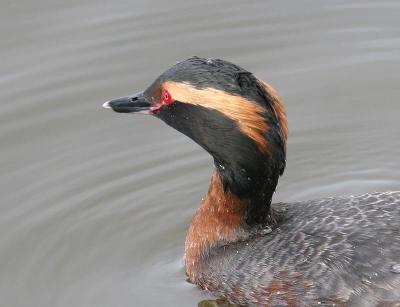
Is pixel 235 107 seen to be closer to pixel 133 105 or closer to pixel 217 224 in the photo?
pixel 133 105

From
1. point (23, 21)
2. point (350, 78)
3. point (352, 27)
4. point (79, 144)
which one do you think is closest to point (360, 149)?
point (350, 78)

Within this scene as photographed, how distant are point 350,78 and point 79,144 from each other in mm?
3508

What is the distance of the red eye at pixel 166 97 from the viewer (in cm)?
1011

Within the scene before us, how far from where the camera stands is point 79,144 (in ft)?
42.3

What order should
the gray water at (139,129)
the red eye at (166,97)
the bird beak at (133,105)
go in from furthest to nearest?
the gray water at (139,129) → the bird beak at (133,105) → the red eye at (166,97)

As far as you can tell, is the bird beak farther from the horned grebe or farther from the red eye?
the red eye

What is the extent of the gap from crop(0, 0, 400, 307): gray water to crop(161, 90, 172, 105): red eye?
6.34 ft

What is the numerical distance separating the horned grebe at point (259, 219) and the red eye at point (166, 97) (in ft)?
0.07

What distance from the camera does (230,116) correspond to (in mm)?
9656

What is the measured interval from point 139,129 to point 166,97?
118 inches

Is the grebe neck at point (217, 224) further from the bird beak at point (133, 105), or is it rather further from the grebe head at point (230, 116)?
the bird beak at point (133, 105)

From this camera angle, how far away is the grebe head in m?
9.59

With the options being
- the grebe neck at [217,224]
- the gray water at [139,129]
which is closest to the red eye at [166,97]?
the grebe neck at [217,224]

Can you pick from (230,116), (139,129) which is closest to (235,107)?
(230,116)
